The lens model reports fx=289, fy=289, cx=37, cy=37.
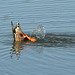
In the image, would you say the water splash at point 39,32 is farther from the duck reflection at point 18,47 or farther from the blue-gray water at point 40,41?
the duck reflection at point 18,47

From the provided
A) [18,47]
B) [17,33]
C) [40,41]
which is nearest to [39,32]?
[40,41]

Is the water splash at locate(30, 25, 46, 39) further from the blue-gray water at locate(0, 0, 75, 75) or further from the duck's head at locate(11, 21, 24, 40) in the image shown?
the duck's head at locate(11, 21, 24, 40)

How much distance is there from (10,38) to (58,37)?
7.78ft

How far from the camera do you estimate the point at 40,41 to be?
13703 millimetres

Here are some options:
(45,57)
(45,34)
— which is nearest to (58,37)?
(45,34)

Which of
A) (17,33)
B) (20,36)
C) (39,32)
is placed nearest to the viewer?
(17,33)

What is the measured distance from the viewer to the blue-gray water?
33.7 ft

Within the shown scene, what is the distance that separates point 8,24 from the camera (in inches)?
637

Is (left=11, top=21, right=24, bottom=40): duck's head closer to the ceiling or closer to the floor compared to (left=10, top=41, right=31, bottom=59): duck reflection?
closer to the ceiling

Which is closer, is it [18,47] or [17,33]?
[18,47]

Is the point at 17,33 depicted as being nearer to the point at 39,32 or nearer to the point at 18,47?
the point at 18,47

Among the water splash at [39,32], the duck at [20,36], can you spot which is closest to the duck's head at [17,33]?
the duck at [20,36]

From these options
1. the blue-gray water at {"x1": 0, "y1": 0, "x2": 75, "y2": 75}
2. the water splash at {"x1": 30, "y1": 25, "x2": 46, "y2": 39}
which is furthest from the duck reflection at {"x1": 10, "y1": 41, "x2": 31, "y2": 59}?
the water splash at {"x1": 30, "y1": 25, "x2": 46, "y2": 39}

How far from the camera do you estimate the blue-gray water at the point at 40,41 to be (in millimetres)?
10258
